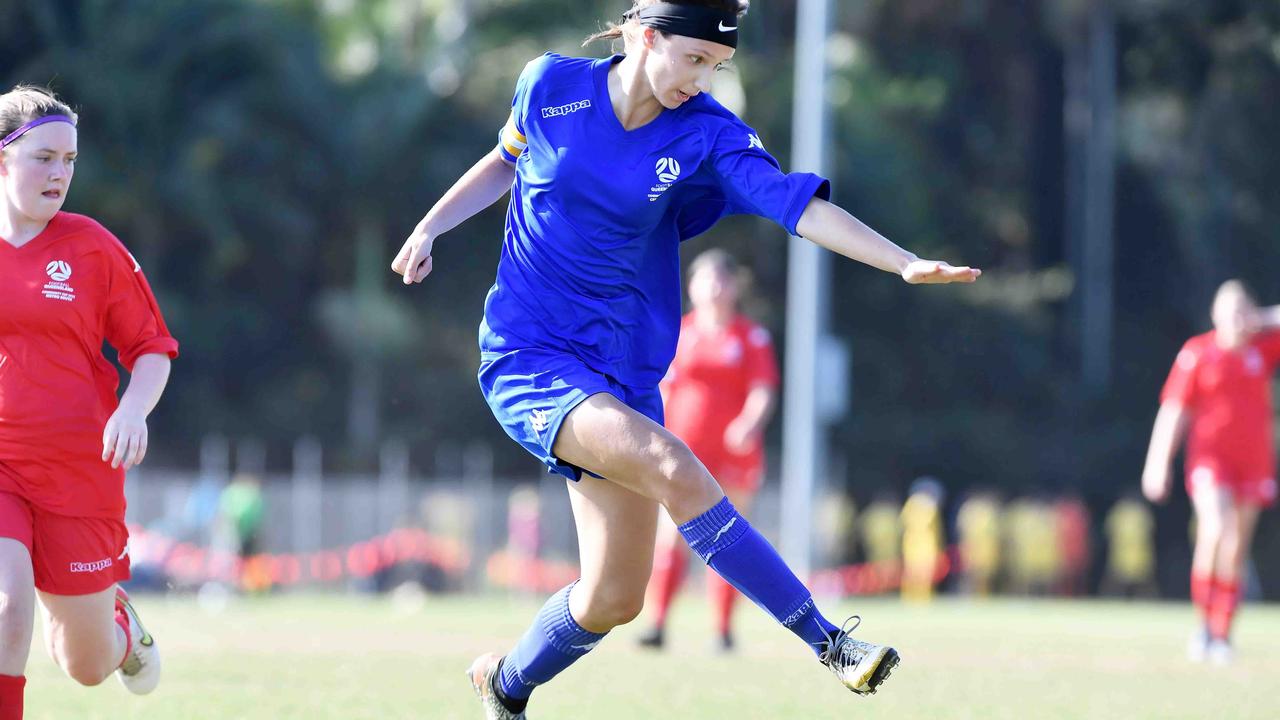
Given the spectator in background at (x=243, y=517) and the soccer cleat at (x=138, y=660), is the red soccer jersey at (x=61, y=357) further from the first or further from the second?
the spectator in background at (x=243, y=517)

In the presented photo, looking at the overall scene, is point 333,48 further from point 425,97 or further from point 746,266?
point 746,266

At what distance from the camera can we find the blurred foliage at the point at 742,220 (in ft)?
107

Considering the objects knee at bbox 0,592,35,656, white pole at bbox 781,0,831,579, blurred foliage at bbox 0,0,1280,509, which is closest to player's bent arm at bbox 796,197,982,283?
knee at bbox 0,592,35,656

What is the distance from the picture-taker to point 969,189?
3906 centimetres

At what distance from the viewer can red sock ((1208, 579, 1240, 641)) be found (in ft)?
36.7

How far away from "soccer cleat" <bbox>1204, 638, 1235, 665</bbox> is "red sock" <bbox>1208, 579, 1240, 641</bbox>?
92 millimetres

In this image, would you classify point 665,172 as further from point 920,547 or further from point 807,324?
point 920,547

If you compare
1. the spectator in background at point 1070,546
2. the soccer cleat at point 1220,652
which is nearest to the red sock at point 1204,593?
the soccer cleat at point 1220,652

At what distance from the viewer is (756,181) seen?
5254 mm

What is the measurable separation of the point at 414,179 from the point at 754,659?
83.0ft

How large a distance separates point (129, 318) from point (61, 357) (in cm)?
24

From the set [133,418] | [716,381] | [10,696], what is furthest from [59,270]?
[716,381]

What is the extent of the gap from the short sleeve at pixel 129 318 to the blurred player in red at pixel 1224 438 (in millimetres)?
7139

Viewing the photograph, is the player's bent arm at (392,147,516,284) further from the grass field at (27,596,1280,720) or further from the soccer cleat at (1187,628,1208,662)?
the soccer cleat at (1187,628,1208,662)
